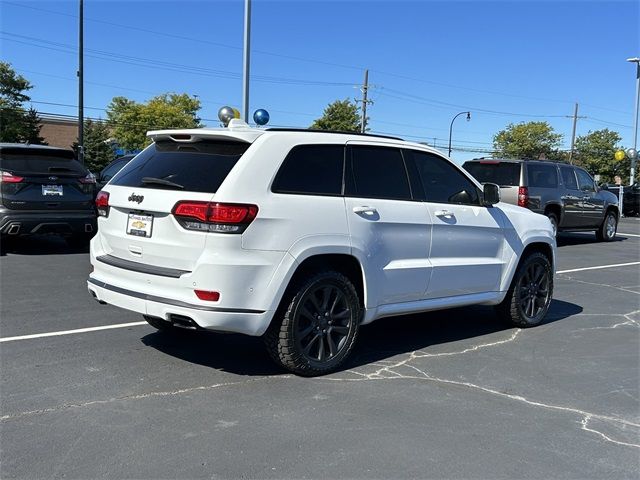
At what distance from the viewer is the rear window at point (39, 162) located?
989 cm

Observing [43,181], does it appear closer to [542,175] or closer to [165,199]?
[165,199]

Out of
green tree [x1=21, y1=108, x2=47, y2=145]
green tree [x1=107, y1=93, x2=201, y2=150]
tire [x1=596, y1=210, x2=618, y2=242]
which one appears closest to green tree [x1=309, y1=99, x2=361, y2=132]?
green tree [x1=107, y1=93, x2=201, y2=150]

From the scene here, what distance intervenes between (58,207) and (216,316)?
7.19 meters

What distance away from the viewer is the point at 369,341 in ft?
19.1

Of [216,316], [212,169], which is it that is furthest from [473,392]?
[212,169]

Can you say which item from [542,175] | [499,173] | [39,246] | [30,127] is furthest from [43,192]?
[30,127]

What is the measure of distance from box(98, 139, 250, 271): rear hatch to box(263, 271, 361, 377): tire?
2.60ft

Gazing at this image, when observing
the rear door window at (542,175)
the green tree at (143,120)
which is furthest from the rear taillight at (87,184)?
the green tree at (143,120)

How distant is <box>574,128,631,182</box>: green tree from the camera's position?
64.5 meters

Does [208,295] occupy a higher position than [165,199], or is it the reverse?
[165,199]

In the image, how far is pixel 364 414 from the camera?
3.99m

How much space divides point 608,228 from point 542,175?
4.29 metres

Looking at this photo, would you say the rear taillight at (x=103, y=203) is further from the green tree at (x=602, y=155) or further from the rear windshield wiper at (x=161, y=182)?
the green tree at (x=602, y=155)

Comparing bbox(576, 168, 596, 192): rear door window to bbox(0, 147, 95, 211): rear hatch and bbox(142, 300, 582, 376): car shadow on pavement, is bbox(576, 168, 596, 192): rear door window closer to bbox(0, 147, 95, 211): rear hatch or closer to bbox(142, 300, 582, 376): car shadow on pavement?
bbox(142, 300, 582, 376): car shadow on pavement
